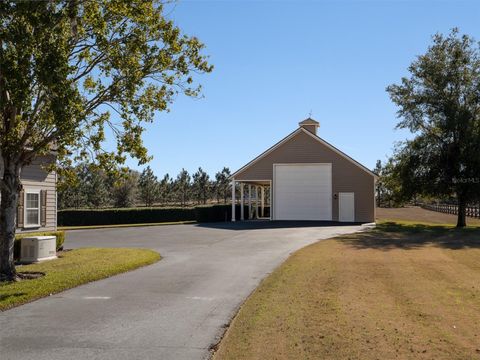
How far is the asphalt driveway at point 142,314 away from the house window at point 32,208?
6347 millimetres

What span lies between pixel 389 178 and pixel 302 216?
21.3ft

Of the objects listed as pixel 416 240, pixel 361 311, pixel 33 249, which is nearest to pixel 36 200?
pixel 33 249

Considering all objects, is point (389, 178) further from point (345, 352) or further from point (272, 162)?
point (345, 352)

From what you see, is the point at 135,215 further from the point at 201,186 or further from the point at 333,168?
the point at 201,186

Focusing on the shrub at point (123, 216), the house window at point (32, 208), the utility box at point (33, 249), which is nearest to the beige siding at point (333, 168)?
the shrub at point (123, 216)

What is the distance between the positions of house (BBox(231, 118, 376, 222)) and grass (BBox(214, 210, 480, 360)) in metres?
19.9

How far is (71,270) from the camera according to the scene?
43.5 feet

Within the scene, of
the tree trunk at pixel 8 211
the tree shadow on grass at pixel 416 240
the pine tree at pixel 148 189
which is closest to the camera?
the tree trunk at pixel 8 211

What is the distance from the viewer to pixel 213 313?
341 inches

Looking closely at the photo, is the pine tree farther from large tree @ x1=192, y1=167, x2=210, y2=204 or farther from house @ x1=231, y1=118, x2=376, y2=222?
house @ x1=231, y1=118, x2=376, y2=222

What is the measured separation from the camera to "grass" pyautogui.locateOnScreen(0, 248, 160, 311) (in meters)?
10.2

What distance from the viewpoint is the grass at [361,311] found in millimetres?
6715

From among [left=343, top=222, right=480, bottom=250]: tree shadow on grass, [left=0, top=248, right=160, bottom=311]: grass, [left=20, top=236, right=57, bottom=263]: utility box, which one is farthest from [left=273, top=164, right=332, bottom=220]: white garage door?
[left=20, top=236, right=57, bottom=263]: utility box

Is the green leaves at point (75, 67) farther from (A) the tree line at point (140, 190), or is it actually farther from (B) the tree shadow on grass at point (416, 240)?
(A) the tree line at point (140, 190)
